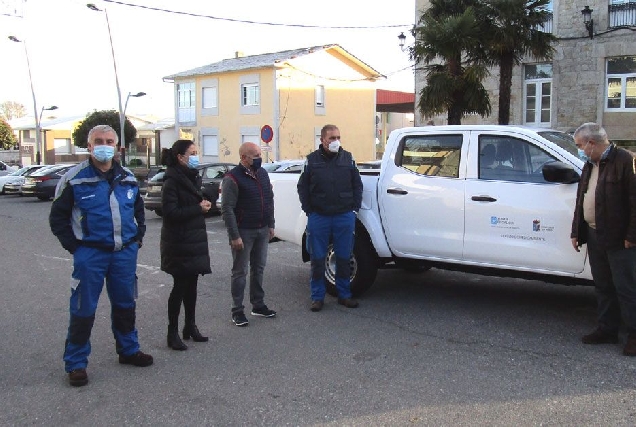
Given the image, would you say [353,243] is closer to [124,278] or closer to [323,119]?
[124,278]

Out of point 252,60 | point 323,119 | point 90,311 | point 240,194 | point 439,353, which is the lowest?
point 439,353

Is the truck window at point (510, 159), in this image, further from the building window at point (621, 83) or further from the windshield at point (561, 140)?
the building window at point (621, 83)

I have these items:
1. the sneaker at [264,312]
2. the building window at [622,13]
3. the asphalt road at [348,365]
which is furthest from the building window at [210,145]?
the sneaker at [264,312]

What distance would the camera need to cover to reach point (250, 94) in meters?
34.7

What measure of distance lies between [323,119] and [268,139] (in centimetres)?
1235

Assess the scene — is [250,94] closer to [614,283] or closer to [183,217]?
[183,217]

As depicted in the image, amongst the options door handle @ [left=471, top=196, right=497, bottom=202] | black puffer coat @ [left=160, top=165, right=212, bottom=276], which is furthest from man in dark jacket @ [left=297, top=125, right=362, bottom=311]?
black puffer coat @ [left=160, top=165, right=212, bottom=276]

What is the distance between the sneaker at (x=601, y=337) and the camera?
550 cm

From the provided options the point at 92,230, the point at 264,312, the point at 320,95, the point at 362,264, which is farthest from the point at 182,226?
the point at 320,95

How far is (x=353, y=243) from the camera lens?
6.98 m

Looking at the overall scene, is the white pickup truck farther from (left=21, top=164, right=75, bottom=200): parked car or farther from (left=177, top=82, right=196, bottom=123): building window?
(left=177, top=82, right=196, bottom=123): building window

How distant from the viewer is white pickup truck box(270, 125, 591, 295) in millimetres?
5945

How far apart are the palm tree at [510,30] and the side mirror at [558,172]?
13.6m

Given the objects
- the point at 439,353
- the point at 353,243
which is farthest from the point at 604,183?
the point at 353,243
